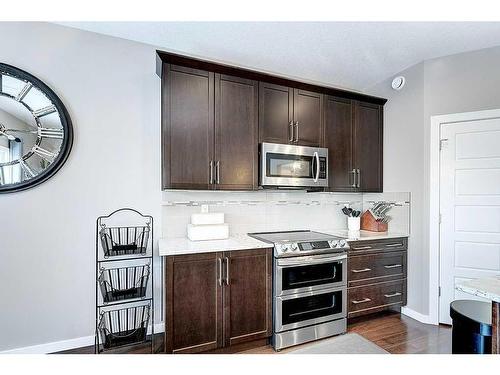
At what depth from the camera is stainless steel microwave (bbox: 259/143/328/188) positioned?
8.38 ft

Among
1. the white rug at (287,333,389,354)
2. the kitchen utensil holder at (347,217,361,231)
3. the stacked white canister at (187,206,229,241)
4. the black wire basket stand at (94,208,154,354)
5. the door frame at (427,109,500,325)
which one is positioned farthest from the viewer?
the kitchen utensil holder at (347,217,361,231)

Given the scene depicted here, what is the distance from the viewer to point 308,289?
2.36 m

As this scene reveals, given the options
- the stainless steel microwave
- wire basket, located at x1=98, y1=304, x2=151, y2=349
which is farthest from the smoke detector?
wire basket, located at x1=98, y1=304, x2=151, y2=349

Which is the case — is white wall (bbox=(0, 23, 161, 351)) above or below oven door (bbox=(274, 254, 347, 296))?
above

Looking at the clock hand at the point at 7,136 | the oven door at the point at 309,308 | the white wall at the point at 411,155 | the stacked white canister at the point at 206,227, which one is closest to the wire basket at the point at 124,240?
the stacked white canister at the point at 206,227

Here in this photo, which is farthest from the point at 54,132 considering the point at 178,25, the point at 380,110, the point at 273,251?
the point at 380,110

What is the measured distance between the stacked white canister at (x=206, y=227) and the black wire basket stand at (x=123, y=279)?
0.35 metres

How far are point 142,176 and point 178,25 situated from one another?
129 centimetres

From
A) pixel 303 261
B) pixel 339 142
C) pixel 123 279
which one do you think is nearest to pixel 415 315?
pixel 303 261

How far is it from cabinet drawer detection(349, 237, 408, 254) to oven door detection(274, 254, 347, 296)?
0.24 meters

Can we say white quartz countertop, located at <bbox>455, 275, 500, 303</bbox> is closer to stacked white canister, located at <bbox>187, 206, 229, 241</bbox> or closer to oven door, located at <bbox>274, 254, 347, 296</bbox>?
oven door, located at <bbox>274, 254, 347, 296</bbox>

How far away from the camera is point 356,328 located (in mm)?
2654

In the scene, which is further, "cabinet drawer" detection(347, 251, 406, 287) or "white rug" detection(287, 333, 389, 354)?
"cabinet drawer" detection(347, 251, 406, 287)

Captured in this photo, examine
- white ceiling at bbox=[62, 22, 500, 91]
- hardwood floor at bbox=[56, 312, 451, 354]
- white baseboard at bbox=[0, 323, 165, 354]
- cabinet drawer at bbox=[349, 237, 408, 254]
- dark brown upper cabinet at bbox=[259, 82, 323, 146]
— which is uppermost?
white ceiling at bbox=[62, 22, 500, 91]
